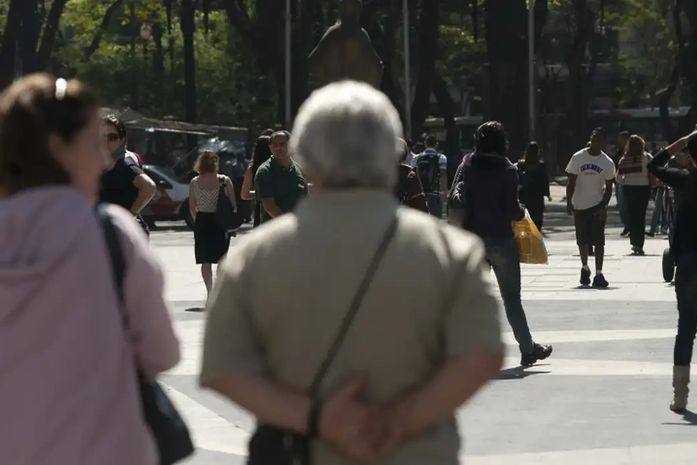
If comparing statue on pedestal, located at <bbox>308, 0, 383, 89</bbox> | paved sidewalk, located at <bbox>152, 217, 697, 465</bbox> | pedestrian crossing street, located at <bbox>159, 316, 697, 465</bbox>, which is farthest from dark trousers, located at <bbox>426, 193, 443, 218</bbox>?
statue on pedestal, located at <bbox>308, 0, 383, 89</bbox>

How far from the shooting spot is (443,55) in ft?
238

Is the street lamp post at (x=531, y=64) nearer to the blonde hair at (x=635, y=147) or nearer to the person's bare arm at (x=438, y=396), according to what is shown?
the blonde hair at (x=635, y=147)

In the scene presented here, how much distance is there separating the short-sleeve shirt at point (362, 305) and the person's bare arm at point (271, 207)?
9692 millimetres

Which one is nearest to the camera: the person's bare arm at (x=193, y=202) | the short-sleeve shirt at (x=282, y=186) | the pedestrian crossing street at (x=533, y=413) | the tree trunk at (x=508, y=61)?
the pedestrian crossing street at (x=533, y=413)

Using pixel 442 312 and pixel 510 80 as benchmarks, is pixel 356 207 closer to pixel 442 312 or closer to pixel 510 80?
pixel 442 312

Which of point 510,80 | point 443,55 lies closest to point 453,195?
point 510,80

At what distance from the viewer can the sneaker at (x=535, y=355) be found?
522 inches

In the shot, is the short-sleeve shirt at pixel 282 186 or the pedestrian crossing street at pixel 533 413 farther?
the short-sleeve shirt at pixel 282 186

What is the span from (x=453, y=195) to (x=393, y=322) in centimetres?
1002

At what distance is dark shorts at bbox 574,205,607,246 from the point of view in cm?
2064

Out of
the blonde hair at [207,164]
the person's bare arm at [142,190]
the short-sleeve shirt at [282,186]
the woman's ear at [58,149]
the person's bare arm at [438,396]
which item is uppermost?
the woman's ear at [58,149]

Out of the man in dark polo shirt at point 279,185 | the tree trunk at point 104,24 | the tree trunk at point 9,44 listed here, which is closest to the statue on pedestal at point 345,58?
the man in dark polo shirt at point 279,185

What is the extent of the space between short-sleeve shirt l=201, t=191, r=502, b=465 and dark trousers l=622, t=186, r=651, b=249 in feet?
74.1

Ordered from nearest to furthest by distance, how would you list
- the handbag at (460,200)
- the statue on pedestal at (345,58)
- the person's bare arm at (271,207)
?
1. the handbag at (460,200)
2. the person's bare arm at (271,207)
3. the statue on pedestal at (345,58)
